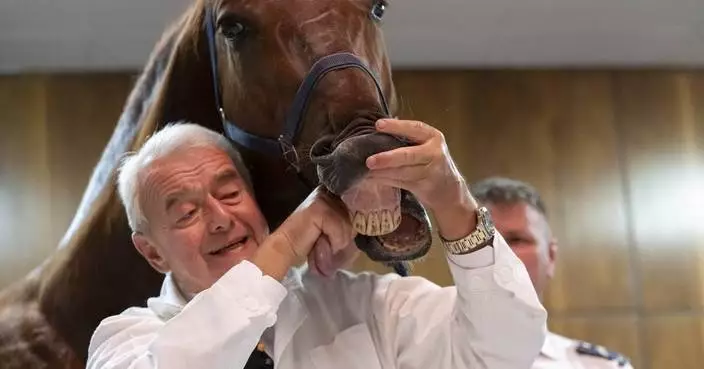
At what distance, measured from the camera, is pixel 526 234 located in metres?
2.22

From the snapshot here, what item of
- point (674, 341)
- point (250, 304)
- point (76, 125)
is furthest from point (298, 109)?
point (674, 341)

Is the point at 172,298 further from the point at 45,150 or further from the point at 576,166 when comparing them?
the point at 576,166

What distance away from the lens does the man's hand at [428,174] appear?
0.86m

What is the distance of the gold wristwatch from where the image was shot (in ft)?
3.28

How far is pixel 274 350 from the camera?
1084mm

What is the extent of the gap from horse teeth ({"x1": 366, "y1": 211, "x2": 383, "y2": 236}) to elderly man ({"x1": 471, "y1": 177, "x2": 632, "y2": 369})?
127cm

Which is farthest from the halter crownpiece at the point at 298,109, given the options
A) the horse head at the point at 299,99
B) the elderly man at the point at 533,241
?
the elderly man at the point at 533,241

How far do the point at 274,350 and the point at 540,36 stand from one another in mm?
2423

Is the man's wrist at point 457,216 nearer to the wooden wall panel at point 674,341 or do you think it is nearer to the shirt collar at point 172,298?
the shirt collar at point 172,298

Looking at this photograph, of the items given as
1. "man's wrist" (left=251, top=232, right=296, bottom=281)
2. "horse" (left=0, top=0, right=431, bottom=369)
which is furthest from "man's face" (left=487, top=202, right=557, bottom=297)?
"man's wrist" (left=251, top=232, right=296, bottom=281)

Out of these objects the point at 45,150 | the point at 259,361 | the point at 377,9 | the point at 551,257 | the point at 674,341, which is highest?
the point at 377,9

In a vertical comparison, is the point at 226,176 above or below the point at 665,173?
above

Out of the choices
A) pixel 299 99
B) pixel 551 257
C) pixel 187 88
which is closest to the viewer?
pixel 299 99

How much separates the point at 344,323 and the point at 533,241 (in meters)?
1.17
